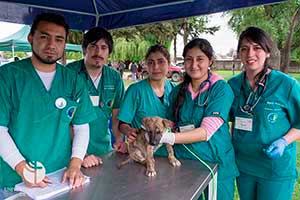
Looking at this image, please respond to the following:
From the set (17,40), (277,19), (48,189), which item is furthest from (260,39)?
(17,40)

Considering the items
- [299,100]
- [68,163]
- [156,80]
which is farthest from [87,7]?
[299,100]

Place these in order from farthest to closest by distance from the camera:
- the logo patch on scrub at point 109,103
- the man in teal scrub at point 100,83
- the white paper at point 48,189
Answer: the logo patch on scrub at point 109,103
the man in teal scrub at point 100,83
the white paper at point 48,189

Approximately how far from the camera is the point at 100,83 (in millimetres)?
2252

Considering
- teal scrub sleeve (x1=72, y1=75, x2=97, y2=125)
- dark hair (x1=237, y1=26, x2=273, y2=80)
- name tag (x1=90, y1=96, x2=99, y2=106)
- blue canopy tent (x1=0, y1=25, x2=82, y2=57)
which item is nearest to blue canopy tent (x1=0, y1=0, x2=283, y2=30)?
dark hair (x1=237, y1=26, x2=273, y2=80)

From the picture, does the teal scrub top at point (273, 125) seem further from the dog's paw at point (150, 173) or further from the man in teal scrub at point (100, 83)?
the man in teal scrub at point (100, 83)

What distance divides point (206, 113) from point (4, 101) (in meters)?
0.98

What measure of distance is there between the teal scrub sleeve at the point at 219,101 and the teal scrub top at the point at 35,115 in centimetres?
68

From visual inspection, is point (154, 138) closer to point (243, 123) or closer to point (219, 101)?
point (219, 101)

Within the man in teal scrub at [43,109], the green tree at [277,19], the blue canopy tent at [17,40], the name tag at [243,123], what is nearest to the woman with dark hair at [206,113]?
the name tag at [243,123]

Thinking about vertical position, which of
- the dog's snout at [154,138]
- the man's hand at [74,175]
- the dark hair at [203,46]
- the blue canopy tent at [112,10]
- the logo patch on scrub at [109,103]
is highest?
the blue canopy tent at [112,10]

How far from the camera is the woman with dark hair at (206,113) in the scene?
5.28ft

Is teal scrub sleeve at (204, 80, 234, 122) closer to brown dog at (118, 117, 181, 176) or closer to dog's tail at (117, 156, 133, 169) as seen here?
brown dog at (118, 117, 181, 176)

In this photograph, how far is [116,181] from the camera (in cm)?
139

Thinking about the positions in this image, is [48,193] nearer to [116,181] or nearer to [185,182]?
[116,181]
